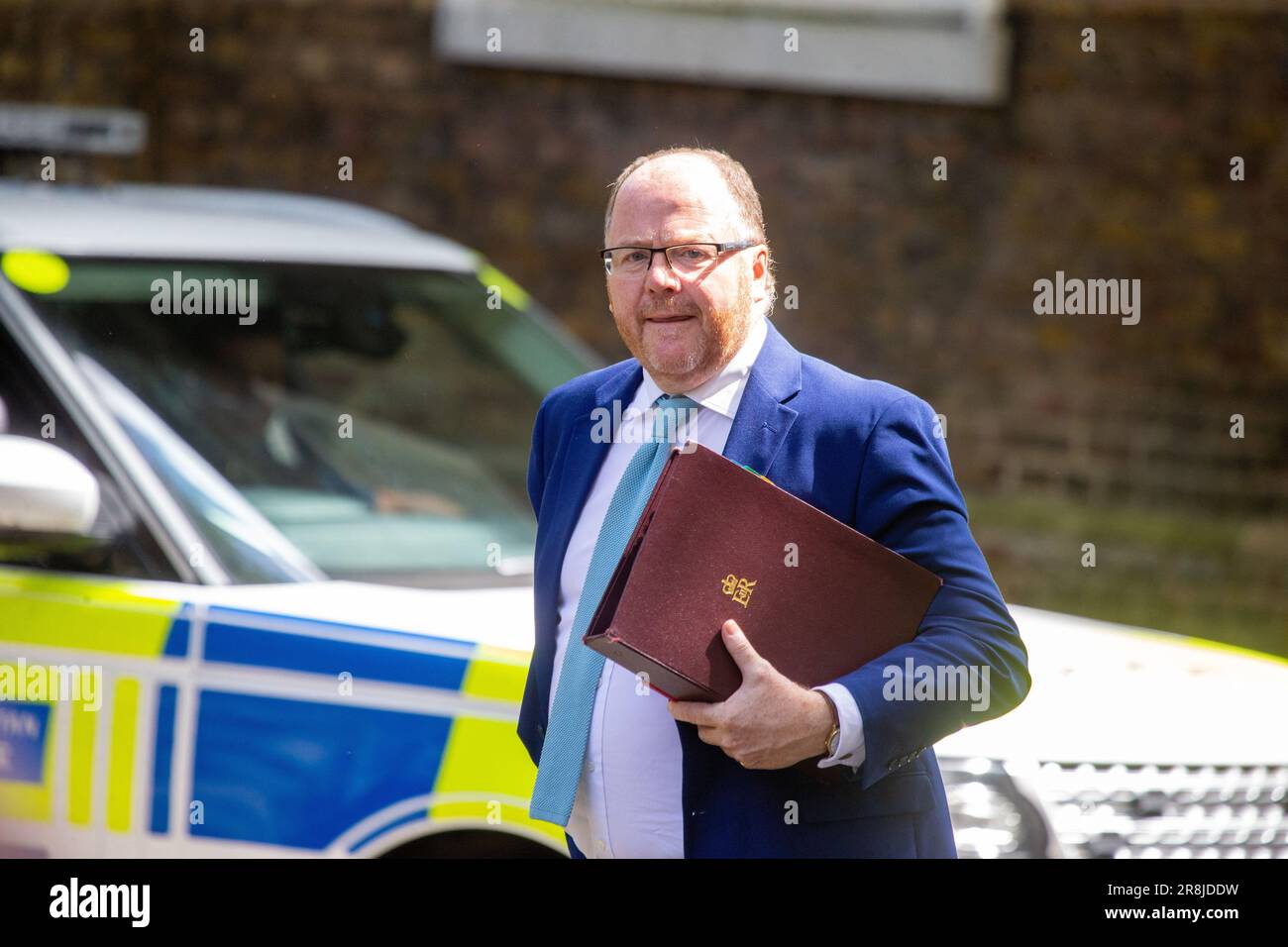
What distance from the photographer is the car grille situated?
2.84 m

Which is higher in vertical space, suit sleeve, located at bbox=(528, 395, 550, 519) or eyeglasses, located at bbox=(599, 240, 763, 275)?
eyeglasses, located at bbox=(599, 240, 763, 275)

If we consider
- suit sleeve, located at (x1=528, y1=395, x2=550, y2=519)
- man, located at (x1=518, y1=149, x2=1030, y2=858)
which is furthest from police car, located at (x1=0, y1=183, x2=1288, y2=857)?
man, located at (x1=518, y1=149, x2=1030, y2=858)

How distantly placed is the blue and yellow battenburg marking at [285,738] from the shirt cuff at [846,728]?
0.78 metres

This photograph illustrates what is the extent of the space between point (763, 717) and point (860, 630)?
0.68 ft

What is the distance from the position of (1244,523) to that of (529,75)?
3.69 metres

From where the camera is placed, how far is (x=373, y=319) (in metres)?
4.21

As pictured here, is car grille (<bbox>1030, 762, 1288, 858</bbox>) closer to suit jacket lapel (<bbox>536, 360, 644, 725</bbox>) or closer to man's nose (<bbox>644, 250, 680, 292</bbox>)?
suit jacket lapel (<bbox>536, 360, 644, 725</bbox>)

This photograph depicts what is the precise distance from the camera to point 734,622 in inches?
87.0

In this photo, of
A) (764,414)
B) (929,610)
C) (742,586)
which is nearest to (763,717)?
(742,586)

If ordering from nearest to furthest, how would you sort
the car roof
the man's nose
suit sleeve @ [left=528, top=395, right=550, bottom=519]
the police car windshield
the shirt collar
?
the man's nose
the shirt collar
suit sleeve @ [left=528, top=395, right=550, bottom=519]
the police car windshield
the car roof

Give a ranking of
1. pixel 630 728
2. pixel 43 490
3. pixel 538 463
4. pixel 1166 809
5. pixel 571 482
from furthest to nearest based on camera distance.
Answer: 1. pixel 43 490
2. pixel 1166 809
3. pixel 538 463
4. pixel 571 482
5. pixel 630 728

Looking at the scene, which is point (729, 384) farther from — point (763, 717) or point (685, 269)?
point (763, 717)

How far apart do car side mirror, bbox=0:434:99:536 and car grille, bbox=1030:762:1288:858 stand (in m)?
1.81

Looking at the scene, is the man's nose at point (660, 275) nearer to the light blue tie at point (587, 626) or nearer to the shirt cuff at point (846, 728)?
the light blue tie at point (587, 626)
